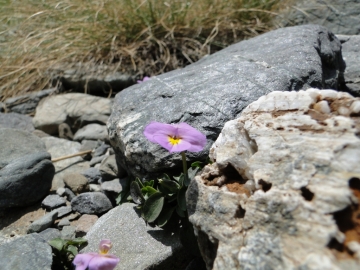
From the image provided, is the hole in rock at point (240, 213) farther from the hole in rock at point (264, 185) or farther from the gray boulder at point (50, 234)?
the gray boulder at point (50, 234)

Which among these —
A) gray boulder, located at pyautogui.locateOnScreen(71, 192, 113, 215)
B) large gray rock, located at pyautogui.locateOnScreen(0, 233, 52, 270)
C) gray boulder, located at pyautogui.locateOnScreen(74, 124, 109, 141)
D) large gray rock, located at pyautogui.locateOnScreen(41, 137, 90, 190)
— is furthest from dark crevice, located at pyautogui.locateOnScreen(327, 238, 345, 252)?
gray boulder, located at pyautogui.locateOnScreen(74, 124, 109, 141)

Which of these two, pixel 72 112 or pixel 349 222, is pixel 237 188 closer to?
pixel 349 222

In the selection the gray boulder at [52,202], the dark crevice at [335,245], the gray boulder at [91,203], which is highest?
the dark crevice at [335,245]

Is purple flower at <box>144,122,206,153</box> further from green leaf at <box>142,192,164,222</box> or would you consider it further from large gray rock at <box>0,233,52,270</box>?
large gray rock at <box>0,233,52,270</box>

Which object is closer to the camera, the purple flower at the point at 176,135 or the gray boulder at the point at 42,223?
the purple flower at the point at 176,135

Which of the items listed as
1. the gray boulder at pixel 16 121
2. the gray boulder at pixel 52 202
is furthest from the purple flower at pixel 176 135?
the gray boulder at pixel 16 121
